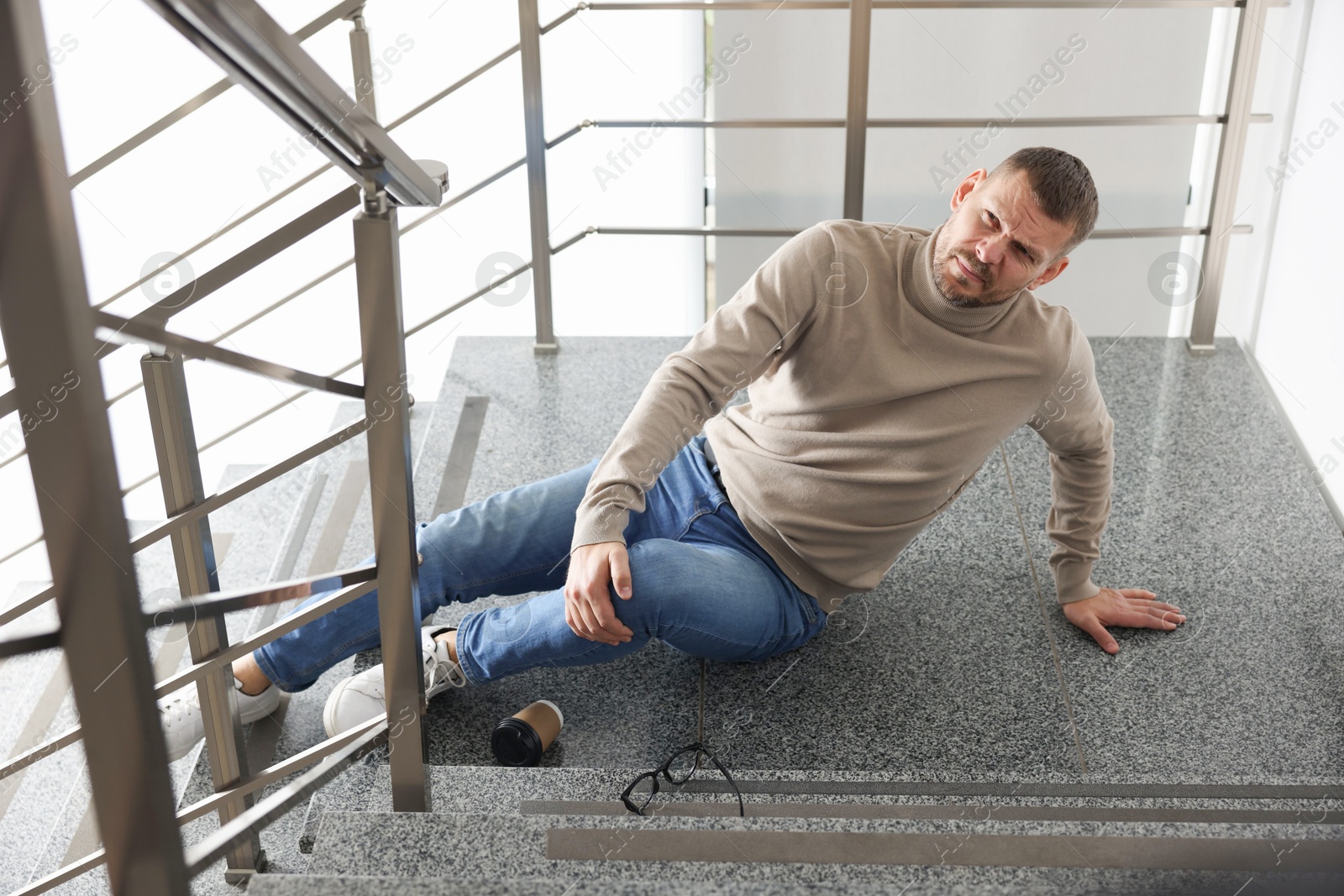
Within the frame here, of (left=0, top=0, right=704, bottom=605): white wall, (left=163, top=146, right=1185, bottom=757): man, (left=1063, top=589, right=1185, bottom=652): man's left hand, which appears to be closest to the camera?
(left=163, top=146, right=1185, bottom=757): man

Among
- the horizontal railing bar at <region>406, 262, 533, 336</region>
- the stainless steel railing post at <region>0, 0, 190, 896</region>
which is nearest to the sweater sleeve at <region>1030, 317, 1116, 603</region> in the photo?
the horizontal railing bar at <region>406, 262, 533, 336</region>

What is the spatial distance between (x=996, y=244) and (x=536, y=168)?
1.09 meters

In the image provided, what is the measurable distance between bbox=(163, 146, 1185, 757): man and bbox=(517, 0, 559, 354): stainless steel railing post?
2.74 feet

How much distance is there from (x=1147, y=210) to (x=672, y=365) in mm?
2025

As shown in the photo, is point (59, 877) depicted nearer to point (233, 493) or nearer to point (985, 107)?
point (233, 493)

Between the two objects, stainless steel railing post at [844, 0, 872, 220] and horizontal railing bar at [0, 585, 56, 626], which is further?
stainless steel railing post at [844, 0, 872, 220]

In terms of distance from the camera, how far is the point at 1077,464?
152 cm

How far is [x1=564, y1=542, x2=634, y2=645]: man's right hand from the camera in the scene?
4.13ft

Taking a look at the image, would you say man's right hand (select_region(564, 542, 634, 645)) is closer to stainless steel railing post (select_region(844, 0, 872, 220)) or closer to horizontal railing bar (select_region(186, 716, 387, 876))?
horizontal railing bar (select_region(186, 716, 387, 876))

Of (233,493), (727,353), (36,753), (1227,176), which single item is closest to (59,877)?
(36,753)

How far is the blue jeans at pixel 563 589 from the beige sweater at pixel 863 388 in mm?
67

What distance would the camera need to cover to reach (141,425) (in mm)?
2963

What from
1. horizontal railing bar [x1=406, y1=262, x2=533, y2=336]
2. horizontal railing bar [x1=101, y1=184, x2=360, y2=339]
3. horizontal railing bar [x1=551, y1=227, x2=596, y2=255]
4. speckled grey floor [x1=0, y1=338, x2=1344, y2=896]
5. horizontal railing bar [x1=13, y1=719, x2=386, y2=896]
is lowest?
speckled grey floor [x1=0, y1=338, x2=1344, y2=896]

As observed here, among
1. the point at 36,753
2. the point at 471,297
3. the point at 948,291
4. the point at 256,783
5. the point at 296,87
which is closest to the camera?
the point at 296,87
